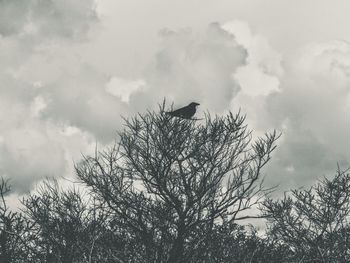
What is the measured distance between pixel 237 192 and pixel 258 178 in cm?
59

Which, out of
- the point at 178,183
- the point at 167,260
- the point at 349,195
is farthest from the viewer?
the point at 349,195

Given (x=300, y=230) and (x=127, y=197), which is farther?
(x=300, y=230)

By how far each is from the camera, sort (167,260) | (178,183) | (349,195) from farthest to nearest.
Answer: (349,195) → (178,183) → (167,260)

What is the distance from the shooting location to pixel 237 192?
9.73m

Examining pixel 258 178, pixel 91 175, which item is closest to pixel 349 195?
pixel 258 178

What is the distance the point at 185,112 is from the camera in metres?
9.91

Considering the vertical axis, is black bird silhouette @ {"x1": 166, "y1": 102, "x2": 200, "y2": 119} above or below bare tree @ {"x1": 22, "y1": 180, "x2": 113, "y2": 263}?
above

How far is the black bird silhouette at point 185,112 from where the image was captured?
32.4ft

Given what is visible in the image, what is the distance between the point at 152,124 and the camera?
10125 mm

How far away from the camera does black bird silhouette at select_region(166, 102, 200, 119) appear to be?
987 centimetres

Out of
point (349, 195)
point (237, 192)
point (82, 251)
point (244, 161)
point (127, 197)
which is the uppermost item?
point (349, 195)

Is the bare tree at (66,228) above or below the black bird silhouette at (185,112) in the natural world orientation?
below

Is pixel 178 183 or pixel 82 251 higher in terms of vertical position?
pixel 178 183

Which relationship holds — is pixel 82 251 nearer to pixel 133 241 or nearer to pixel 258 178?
pixel 133 241
